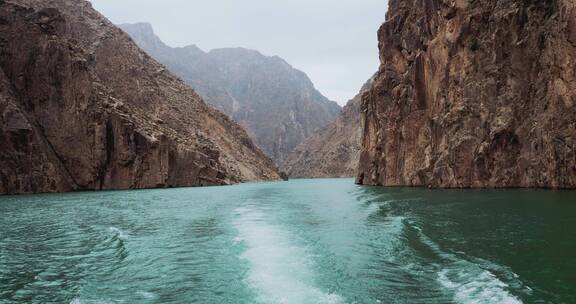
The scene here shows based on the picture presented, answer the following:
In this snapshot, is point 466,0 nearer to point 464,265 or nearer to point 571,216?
point 571,216

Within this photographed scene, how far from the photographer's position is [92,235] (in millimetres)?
22172

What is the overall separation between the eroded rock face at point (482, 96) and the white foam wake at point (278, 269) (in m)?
32.1

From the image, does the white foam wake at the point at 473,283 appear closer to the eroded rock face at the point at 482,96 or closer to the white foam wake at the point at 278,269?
the white foam wake at the point at 278,269

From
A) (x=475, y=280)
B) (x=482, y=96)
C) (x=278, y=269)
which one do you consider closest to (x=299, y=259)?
(x=278, y=269)

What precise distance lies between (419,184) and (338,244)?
4729 centimetres

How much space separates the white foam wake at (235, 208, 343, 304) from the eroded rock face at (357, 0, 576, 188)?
105 feet

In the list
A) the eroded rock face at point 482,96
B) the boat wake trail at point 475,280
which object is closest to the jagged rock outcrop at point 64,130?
the eroded rock face at point 482,96

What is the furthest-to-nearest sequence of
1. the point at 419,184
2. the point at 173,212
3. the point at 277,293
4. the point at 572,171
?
the point at 419,184, the point at 572,171, the point at 173,212, the point at 277,293

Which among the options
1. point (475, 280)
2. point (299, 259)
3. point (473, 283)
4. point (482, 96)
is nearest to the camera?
point (473, 283)

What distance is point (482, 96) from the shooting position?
5275 cm

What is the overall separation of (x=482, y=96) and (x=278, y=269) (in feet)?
147

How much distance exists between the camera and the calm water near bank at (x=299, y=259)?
40.4 ft

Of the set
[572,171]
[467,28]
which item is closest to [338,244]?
[572,171]

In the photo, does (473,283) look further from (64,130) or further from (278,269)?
(64,130)
